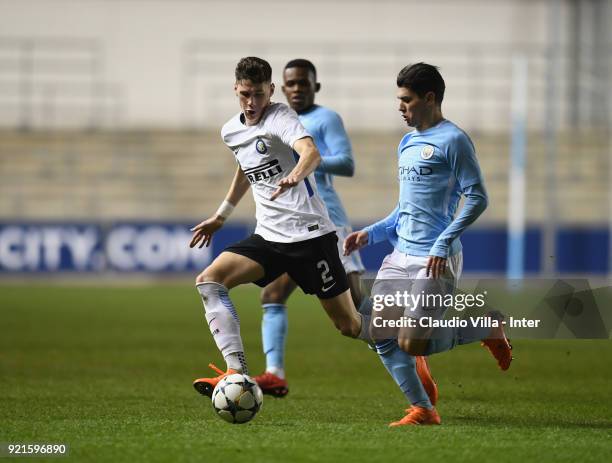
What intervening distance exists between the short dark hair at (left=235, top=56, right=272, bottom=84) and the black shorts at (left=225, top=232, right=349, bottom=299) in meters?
0.90

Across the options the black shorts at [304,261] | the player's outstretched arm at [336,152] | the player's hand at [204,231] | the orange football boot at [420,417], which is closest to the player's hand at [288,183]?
the black shorts at [304,261]

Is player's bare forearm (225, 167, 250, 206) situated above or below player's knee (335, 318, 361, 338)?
above

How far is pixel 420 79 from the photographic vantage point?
243 inches

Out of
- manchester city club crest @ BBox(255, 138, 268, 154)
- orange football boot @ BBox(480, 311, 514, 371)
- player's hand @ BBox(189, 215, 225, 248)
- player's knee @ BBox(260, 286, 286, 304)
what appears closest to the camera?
manchester city club crest @ BBox(255, 138, 268, 154)

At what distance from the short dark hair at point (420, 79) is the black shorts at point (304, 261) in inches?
38.2

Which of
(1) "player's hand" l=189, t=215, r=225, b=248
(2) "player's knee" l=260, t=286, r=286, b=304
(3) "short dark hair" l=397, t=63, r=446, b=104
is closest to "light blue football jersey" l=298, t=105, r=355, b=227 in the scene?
(2) "player's knee" l=260, t=286, r=286, b=304

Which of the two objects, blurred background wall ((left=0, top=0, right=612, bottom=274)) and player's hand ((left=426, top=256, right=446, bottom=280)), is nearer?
player's hand ((left=426, top=256, right=446, bottom=280))

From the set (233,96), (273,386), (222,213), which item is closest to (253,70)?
(222,213)

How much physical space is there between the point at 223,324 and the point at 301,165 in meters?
1.00

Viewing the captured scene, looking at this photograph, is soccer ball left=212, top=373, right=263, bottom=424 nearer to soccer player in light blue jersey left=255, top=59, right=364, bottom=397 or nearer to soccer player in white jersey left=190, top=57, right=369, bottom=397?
soccer player in white jersey left=190, top=57, right=369, bottom=397

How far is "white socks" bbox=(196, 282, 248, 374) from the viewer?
620 centimetres

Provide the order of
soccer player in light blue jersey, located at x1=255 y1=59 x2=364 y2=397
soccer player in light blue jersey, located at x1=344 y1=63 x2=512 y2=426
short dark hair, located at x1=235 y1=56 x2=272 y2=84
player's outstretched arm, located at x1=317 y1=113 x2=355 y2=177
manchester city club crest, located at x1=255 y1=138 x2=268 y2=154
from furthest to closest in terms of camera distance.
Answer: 1. soccer player in light blue jersey, located at x1=255 y1=59 x2=364 y2=397
2. player's outstretched arm, located at x1=317 y1=113 x2=355 y2=177
3. manchester city club crest, located at x1=255 y1=138 x2=268 y2=154
4. short dark hair, located at x1=235 y1=56 x2=272 y2=84
5. soccer player in light blue jersey, located at x1=344 y1=63 x2=512 y2=426

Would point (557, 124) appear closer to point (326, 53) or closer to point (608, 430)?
point (326, 53)

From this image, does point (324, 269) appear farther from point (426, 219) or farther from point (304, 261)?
point (426, 219)
